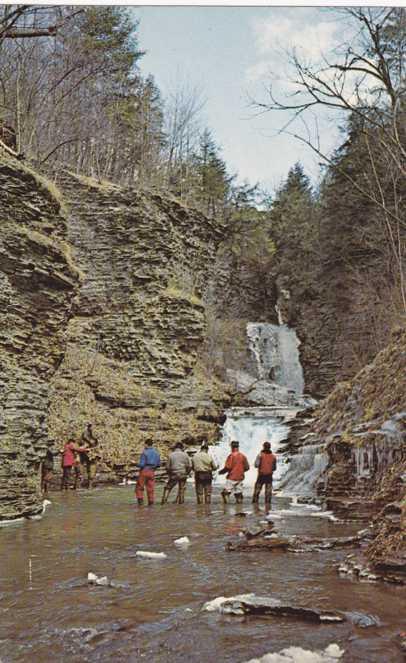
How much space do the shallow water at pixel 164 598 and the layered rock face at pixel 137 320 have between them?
14498 millimetres

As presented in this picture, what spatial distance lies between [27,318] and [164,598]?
336 inches

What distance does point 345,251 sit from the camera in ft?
118

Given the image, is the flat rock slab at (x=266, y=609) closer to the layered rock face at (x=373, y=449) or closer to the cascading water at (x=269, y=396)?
the layered rock face at (x=373, y=449)

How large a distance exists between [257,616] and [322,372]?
33247 millimetres

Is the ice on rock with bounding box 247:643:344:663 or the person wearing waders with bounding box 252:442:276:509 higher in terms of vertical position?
the person wearing waders with bounding box 252:442:276:509

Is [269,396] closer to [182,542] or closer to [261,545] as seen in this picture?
[182,542]

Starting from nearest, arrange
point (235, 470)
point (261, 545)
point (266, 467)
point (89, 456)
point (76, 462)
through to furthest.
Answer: point (261, 545) → point (266, 467) → point (235, 470) → point (76, 462) → point (89, 456)

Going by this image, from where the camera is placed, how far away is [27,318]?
12.9 metres

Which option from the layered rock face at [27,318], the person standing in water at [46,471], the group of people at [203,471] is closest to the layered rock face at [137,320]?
the person standing in water at [46,471]

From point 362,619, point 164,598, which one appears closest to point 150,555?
point 164,598

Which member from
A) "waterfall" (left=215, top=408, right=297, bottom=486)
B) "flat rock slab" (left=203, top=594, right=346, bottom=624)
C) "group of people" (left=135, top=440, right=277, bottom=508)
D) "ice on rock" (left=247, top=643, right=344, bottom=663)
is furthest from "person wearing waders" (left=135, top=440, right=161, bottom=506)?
"ice on rock" (left=247, top=643, right=344, bottom=663)

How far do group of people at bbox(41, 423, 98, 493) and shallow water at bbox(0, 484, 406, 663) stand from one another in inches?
320

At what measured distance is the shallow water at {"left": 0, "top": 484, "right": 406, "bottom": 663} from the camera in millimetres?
4109

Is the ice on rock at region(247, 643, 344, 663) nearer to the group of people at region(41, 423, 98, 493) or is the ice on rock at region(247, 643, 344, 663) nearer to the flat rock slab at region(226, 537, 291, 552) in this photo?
the flat rock slab at region(226, 537, 291, 552)
